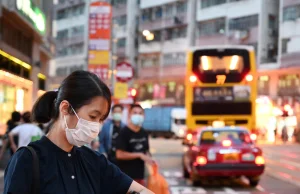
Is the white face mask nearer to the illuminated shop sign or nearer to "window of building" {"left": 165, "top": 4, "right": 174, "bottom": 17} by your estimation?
the illuminated shop sign

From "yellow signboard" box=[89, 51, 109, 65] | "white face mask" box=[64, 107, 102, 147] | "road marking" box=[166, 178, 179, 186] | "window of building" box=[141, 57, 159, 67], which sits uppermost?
"window of building" box=[141, 57, 159, 67]

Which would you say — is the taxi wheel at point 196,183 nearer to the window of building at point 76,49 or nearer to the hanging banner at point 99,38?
the hanging banner at point 99,38

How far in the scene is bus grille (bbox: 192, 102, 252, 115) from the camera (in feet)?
63.4

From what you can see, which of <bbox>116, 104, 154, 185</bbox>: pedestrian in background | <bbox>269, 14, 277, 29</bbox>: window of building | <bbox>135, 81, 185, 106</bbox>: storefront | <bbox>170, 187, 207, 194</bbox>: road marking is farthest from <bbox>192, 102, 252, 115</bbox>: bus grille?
<bbox>135, 81, 185, 106</bbox>: storefront

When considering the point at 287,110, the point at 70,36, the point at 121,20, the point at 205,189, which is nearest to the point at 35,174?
the point at 205,189

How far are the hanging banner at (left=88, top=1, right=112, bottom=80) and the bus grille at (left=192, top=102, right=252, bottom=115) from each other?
486 cm

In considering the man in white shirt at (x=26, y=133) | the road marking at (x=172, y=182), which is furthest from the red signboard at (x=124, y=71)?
the man in white shirt at (x=26, y=133)

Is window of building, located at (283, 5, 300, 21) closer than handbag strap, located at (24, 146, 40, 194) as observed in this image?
No

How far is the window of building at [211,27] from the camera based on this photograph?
5062 cm

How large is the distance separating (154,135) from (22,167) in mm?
50034

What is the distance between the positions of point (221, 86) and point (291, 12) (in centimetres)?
2621

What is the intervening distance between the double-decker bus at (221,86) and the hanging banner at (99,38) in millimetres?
4582

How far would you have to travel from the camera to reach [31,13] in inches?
797

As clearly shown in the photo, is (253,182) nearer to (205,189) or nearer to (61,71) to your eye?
(205,189)
